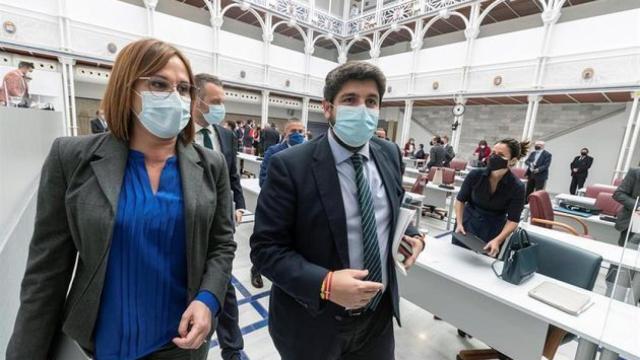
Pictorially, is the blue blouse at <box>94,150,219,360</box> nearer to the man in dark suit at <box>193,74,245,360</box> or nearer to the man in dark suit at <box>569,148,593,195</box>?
the man in dark suit at <box>193,74,245,360</box>

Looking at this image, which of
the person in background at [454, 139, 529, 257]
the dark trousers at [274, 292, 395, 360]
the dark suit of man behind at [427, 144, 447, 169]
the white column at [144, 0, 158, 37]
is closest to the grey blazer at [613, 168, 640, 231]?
the person in background at [454, 139, 529, 257]

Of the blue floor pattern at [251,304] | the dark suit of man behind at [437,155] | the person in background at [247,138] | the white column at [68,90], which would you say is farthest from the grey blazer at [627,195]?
the white column at [68,90]

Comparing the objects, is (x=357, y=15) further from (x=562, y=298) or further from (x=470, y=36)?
(x=562, y=298)

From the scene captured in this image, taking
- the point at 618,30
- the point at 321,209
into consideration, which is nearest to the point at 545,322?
the point at 321,209

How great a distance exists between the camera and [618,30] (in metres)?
8.56

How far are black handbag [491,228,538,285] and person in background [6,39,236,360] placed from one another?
173 cm

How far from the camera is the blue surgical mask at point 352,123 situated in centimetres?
120

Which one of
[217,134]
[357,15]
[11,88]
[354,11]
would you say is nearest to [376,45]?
[357,15]

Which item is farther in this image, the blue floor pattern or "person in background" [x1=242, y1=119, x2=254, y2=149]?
"person in background" [x1=242, y1=119, x2=254, y2=149]

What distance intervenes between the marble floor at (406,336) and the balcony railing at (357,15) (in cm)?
1322

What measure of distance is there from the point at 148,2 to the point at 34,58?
→ 168 inches

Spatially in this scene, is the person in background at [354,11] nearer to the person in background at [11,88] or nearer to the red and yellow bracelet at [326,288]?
the person in background at [11,88]

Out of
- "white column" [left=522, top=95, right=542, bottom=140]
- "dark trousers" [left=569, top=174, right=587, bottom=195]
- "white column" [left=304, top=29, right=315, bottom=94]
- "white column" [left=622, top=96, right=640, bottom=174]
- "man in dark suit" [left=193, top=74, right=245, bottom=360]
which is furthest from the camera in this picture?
"white column" [left=304, top=29, right=315, bottom=94]

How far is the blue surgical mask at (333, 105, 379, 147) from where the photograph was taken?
1195mm
